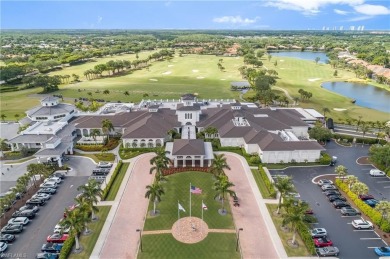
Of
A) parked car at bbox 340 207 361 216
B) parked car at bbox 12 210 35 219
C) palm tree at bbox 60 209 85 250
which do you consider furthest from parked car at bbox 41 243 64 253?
parked car at bbox 340 207 361 216

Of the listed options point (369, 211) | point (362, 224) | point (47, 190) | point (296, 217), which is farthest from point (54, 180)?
point (369, 211)

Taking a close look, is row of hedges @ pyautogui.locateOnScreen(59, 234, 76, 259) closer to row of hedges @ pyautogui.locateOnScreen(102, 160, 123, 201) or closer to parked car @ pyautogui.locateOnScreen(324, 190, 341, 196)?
row of hedges @ pyautogui.locateOnScreen(102, 160, 123, 201)

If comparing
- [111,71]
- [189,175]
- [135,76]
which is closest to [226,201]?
[189,175]

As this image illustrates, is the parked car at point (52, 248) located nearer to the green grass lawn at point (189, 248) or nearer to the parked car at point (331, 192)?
the green grass lawn at point (189, 248)

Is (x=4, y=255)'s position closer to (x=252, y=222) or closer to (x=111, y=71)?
(x=252, y=222)

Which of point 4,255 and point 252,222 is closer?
point 4,255
